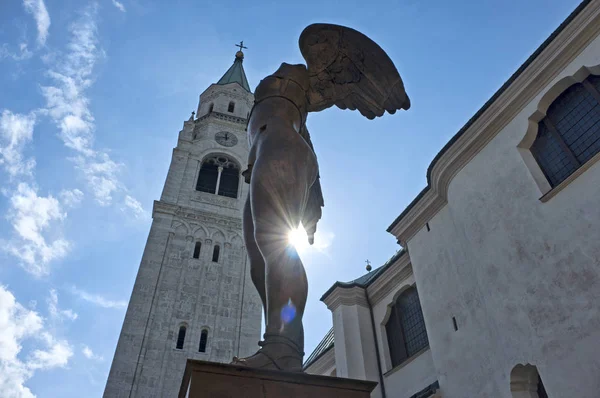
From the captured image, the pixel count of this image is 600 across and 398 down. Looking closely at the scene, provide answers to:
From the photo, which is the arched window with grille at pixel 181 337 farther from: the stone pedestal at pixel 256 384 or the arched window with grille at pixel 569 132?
the stone pedestal at pixel 256 384

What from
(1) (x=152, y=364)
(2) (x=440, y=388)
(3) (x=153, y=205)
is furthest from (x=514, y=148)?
(3) (x=153, y=205)

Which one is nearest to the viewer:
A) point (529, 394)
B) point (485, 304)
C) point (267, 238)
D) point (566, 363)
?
point (267, 238)

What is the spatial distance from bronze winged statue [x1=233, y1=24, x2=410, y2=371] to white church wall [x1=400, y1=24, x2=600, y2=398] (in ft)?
16.6

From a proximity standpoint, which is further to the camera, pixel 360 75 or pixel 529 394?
pixel 529 394

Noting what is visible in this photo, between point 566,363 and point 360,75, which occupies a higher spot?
point 360,75

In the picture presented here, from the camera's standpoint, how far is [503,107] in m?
10.4

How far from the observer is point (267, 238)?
3068 mm

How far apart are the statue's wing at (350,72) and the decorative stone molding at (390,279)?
33.4ft

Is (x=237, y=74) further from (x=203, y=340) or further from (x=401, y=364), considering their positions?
(x=401, y=364)

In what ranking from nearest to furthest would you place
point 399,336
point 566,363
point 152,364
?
1. point 566,363
2. point 399,336
3. point 152,364

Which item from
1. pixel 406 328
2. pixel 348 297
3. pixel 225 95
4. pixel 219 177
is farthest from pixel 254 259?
pixel 225 95

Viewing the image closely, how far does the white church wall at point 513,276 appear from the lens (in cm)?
747

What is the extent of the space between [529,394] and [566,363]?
1.50m

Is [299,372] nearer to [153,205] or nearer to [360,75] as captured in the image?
[360,75]
